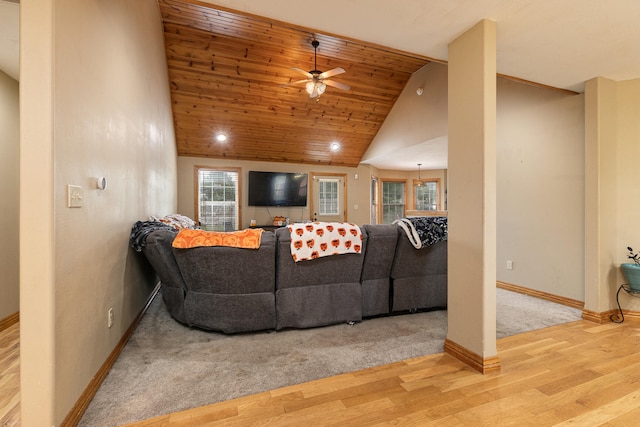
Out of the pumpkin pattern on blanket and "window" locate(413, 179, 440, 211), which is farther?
"window" locate(413, 179, 440, 211)

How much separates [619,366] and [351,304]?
1969mm

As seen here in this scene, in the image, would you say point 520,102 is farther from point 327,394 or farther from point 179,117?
point 179,117

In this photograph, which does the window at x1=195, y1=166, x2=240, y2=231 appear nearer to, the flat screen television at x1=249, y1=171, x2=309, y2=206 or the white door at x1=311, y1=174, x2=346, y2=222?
the flat screen television at x1=249, y1=171, x2=309, y2=206

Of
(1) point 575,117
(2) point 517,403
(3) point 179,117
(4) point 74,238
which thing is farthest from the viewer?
(3) point 179,117

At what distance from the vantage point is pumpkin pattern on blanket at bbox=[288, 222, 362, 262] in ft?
8.33

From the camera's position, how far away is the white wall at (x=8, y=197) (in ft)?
8.36

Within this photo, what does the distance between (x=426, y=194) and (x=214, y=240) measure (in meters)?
8.28

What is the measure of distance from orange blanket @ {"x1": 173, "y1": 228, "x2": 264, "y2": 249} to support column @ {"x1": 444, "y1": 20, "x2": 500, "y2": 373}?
162 cm

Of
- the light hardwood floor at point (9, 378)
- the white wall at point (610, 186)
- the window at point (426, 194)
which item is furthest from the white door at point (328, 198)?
the light hardwood floor at point (9, 378)

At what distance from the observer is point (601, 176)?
2922 mm

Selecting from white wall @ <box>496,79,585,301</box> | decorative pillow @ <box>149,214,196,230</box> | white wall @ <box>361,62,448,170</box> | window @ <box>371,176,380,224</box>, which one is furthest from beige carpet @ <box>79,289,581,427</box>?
window @ <box>371,176,380,224</box>

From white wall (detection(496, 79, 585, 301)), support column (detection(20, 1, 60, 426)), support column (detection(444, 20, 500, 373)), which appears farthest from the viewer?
white wall (detection(496, 79, 585, 301))

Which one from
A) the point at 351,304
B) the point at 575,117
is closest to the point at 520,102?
the point at 575,117

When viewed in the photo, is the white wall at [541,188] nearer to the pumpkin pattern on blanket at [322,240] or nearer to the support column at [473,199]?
the support column at [473,199]
